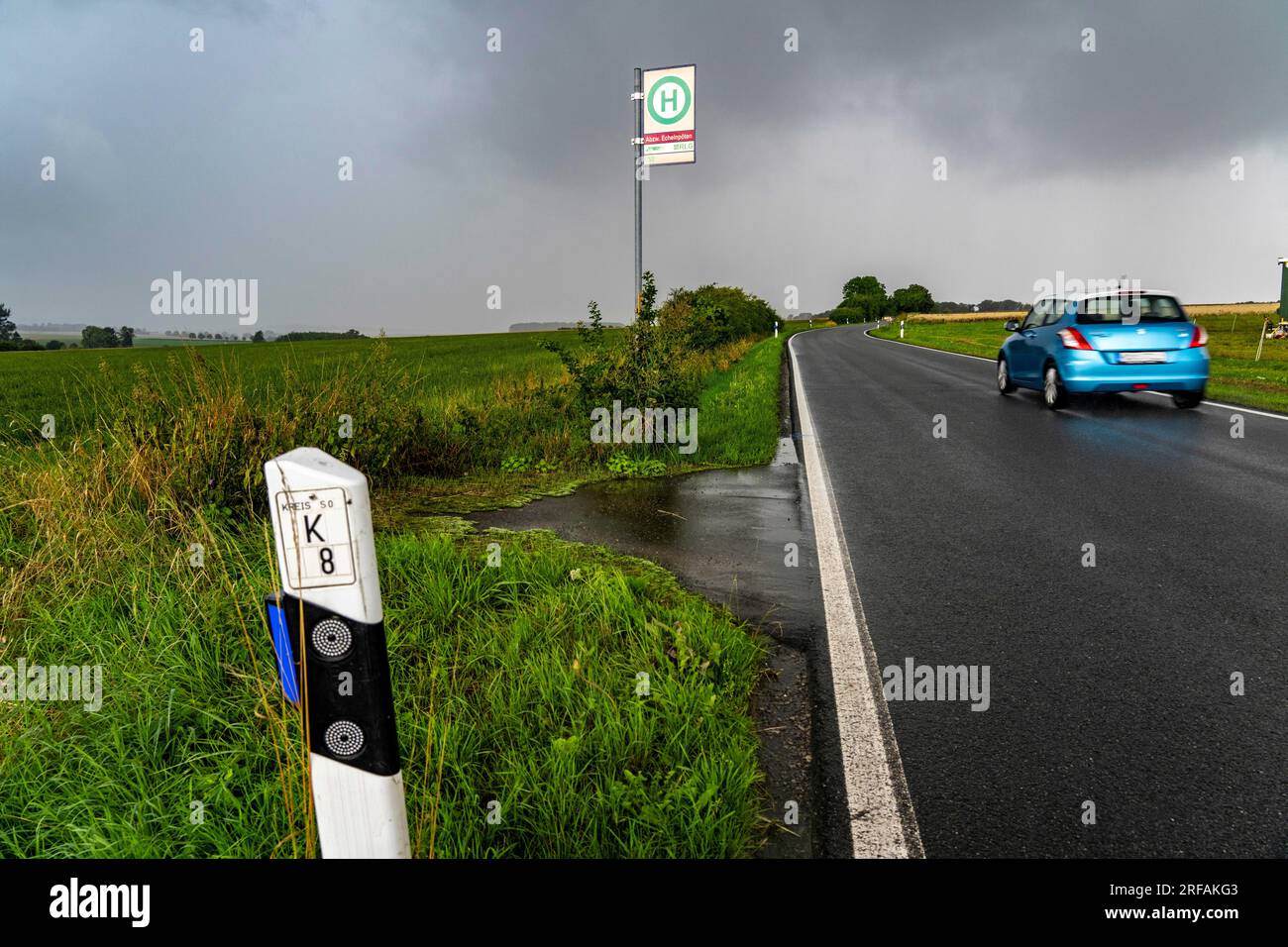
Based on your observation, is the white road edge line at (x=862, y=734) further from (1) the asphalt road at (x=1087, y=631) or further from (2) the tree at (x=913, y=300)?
(2) the tree at (x=913, y=300)

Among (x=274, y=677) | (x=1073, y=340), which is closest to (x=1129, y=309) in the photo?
(x=1073, y=340)

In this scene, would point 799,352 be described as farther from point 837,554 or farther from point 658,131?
point 837,554

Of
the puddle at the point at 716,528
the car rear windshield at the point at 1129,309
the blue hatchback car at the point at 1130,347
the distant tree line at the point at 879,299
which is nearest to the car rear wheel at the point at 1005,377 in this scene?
the blue hatchback car at the point at 1130,347

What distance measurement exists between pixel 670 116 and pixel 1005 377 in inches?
394

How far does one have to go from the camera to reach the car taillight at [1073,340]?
12070 mm

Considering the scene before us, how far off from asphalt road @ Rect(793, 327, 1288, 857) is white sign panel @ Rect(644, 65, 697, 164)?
1230cm

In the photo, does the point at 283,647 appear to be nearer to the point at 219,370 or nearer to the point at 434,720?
the point at 434,720

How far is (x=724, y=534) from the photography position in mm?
6020

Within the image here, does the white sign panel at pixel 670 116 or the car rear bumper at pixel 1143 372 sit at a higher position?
the white sign panel at pixel 670 116

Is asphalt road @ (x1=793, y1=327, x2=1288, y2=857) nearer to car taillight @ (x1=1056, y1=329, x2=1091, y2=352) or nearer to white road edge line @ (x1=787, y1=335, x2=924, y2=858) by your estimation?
white road edge line @ (x1=787, y1=335, x2=924, y2=858)

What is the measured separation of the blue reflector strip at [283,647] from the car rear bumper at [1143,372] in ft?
42.1

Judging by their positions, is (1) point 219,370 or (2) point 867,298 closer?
(1) point 219,370

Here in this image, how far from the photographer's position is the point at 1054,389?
12.8 meters
